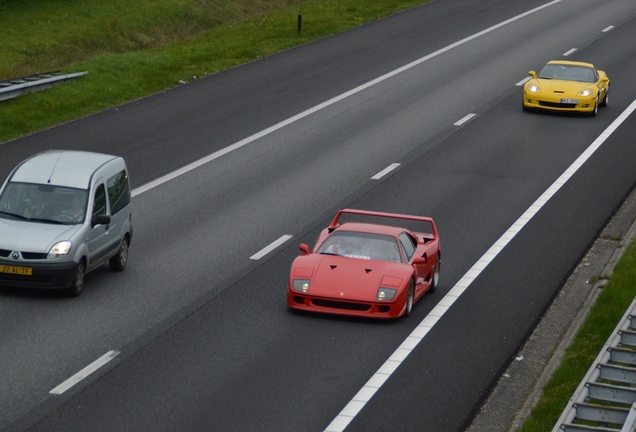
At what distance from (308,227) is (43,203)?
5.73 meters

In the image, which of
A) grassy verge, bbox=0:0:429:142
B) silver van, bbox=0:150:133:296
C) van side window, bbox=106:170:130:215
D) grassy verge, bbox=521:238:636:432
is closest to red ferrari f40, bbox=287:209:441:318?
grassy verge, bbox=521:238:636:432

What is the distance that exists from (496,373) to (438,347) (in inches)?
41.6

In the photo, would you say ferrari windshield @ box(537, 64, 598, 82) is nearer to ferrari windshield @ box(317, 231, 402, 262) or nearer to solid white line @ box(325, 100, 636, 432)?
solid white line @ box(325, 100, 636, 432)

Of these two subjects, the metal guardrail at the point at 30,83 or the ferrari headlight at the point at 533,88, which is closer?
the metal guardrail at the point at 30,83

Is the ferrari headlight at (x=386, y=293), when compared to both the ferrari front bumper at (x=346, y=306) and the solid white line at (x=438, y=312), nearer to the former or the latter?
the ferrari front bumper at (x=346, y=306)

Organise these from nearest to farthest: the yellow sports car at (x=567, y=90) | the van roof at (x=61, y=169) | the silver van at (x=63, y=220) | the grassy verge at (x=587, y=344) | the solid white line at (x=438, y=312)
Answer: the grassy verge at (x=587, y=344)
the solid white line at (x=438, y=312)
the silver van at (x=63, y=220)
the van roof at (x=61, y=169)
the yellow sports car at (x=567, y=90)

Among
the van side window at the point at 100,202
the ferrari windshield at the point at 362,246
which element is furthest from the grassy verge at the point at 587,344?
the van side window at the point at 100,202

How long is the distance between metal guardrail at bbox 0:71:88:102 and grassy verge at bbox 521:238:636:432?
1757 cm

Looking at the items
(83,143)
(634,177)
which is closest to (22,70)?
(83,143)

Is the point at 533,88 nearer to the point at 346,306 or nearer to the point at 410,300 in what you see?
the point at 410,300

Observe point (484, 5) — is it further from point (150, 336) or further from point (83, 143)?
point (150, 336)

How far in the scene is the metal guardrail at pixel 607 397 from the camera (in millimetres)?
10516

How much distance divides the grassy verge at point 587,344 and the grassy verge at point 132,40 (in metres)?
15.9

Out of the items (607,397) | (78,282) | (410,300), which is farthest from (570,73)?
(607,397)
